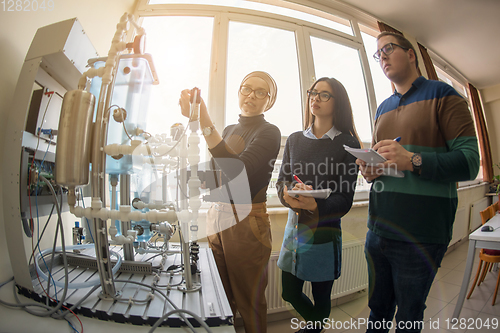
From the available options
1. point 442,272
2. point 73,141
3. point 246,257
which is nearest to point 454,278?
point 442,272

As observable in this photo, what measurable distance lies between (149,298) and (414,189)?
1.04 meters

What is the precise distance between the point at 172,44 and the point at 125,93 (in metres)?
1.33

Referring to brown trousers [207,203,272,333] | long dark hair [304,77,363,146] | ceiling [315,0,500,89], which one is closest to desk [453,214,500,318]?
long dark hair [304,77,363,146]

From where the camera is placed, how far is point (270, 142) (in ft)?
2.76

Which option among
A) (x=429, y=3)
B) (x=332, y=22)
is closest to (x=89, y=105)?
(x=332, y=22)

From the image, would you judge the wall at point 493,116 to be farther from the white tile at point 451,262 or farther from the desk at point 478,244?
the desk at point 478,244

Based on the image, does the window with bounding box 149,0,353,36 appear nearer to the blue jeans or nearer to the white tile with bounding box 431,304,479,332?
the blue jeans

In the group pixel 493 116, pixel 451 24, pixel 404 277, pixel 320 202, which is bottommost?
pixel 404 277

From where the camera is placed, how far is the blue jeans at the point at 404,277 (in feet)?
2.38

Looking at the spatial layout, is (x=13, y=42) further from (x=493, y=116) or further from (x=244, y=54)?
(x=493, y=116)

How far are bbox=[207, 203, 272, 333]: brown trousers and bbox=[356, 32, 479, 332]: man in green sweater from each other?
0.52 meters

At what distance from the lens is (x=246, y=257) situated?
31.6 inches

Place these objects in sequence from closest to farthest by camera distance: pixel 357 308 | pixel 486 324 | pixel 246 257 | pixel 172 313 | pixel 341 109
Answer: pixel 172 313, pixel 246 257, pixel 341 109, pixel 486 324, pixel 357 308

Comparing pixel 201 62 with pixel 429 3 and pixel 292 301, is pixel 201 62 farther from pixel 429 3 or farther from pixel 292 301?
pixel 429 3
